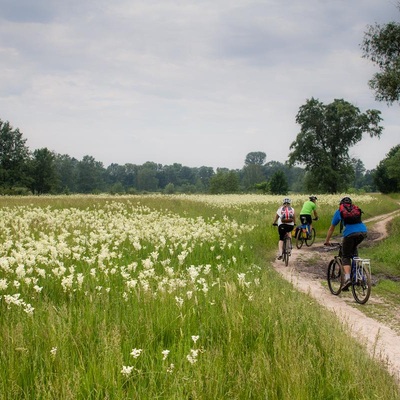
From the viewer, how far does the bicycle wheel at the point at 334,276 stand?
1027 centimetres

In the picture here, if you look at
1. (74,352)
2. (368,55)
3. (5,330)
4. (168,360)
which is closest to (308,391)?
(168,360)

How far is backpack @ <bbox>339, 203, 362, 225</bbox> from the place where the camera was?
32.1 ft

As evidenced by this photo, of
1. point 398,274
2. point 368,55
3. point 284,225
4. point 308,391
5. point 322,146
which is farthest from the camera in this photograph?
point 322,146

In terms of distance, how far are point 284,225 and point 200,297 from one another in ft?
28.0

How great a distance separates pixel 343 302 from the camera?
9.42 m

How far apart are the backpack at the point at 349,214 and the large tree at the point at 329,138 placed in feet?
184

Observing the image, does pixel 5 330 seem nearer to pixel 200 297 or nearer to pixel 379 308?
pixel 200 297

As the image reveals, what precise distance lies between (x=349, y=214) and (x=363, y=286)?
5.79 ft

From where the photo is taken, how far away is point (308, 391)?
412 cm

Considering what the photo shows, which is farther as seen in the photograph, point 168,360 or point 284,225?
point 284,225

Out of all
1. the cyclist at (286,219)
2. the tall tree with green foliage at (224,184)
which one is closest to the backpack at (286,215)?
the cyclist at (286,219)

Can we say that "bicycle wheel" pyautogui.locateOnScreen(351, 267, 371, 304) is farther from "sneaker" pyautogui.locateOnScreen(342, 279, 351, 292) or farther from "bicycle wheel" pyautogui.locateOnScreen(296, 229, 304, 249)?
"bicycle wheel" pyautogui.locateOnScreen(296, 229, 304, 249)

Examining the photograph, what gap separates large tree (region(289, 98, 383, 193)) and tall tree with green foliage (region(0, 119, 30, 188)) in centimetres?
5188

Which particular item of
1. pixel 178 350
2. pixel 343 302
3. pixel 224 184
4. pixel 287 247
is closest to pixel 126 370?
pixel 178 350
